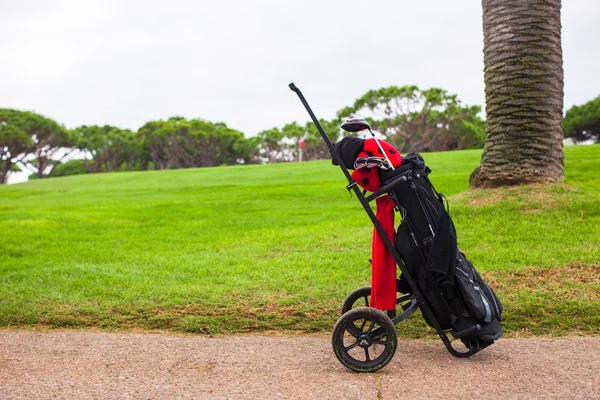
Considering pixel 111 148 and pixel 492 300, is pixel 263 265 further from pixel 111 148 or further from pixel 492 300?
pixel 111 148

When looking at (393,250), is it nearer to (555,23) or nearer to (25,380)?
(25,380)

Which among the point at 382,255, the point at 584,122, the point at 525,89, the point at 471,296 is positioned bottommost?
the point at 471,296

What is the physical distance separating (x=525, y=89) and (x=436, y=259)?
207 inches

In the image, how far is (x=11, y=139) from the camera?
51.3 m

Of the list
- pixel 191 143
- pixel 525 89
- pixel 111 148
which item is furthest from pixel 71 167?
pixel 525 89

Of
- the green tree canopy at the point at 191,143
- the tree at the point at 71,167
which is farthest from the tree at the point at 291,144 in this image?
the tree at the point at 71,167

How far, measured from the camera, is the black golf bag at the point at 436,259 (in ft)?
13.8

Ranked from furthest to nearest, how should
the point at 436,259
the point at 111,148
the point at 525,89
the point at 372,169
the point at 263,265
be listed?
the point at 111,148
the point at 525,89
the point at 263,265
the point at 372,169
the point at 436,259

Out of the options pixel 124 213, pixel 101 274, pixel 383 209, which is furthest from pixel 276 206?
pixel 383 209

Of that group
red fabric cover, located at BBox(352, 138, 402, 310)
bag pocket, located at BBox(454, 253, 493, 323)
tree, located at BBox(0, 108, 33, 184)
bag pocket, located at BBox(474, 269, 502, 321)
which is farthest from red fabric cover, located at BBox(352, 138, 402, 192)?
tree, located at BBox(0, 108, 33, 184)

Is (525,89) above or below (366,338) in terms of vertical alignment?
above

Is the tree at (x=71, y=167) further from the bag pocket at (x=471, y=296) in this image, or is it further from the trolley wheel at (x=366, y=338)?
the bag pocket at (x=471, y=296)

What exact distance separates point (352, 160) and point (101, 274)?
394 centimetres

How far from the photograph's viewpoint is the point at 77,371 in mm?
4250
